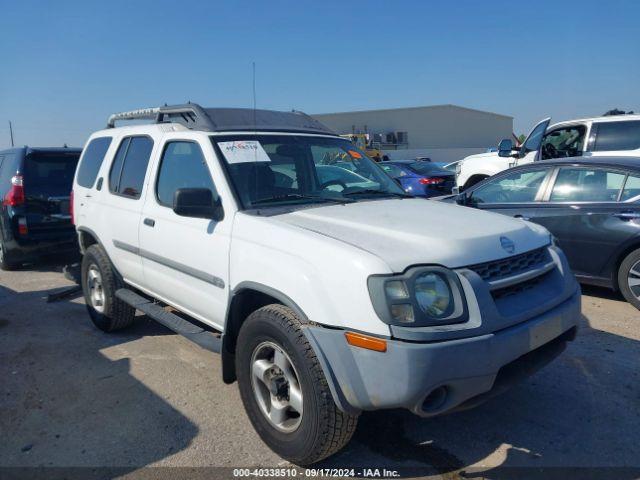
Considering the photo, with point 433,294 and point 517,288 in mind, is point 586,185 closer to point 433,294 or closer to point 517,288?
point 517,288

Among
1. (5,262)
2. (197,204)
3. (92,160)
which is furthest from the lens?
(5,262)

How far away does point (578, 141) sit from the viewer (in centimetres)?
859

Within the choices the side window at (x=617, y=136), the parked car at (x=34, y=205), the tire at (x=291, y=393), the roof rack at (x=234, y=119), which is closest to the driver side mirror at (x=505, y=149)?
the side window at (x=617, y=136)

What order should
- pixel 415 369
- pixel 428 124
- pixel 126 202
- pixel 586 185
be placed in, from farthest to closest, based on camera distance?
pixel 428 124, pixel 586 185, pixel 126 202, pixel 415 369

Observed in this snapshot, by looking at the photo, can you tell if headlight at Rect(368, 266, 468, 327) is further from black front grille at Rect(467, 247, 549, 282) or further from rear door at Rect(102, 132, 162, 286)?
rear door at Rect(102, 132, 162, 286)

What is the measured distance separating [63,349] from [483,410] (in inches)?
146

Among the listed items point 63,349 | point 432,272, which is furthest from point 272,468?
point 63,349

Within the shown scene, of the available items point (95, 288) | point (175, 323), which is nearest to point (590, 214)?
point (175, 323)

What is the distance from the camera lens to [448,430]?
127 inches

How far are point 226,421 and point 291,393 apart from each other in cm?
83

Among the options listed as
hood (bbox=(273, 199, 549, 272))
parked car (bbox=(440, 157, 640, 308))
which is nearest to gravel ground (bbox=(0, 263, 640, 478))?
parked car (bbox=(440, 157, 640, 308))

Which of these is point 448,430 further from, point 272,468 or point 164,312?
point 164,312

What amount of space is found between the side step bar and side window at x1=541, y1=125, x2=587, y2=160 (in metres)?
7.27

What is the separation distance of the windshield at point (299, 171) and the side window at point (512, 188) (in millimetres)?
2486
